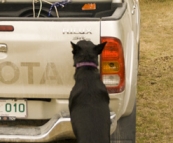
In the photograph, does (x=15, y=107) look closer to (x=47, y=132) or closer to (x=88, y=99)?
(x=47, y=132)

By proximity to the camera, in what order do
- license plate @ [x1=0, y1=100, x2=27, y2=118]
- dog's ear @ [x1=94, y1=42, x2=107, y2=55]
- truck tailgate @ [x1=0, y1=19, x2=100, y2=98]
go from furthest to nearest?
license plate @ [x1=0, y1=100, x2=27, y2=118] < truck tailgate @ [x1=0, y1=19, x2=100, y2=98] < dog's ear @ [x1=94, y1=42, x2=107, y2=55]

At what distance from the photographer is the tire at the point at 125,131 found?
3.80m

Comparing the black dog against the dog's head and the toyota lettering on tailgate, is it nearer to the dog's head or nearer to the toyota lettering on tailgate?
the dog's head

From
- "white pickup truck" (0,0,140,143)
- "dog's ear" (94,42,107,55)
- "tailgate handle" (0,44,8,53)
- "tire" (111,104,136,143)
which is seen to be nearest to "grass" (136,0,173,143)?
"tire" (111,104,136,143)

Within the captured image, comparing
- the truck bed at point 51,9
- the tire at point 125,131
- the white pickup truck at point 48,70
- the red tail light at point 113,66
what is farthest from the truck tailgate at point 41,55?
the truck bed at point 51,9

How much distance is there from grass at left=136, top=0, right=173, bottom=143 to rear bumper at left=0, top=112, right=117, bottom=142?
1.37 meters

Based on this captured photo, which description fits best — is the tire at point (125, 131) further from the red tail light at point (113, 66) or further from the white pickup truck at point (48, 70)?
the red tail light at point (113, 66)

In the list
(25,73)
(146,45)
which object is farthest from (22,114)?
(146,45)

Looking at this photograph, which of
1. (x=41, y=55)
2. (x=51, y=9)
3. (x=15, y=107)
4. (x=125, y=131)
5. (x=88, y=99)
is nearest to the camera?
(x=88, y=99)

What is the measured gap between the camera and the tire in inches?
150

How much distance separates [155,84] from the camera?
19.6 ft

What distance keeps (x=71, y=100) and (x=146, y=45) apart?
514 cm

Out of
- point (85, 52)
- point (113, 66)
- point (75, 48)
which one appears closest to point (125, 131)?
point (113, 66)

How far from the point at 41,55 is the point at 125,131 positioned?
1.08 m
